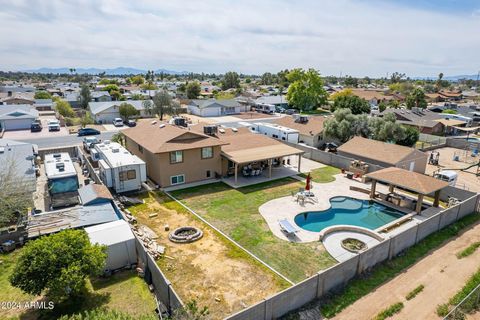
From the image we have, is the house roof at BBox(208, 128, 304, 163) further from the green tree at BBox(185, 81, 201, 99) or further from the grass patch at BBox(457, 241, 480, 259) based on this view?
the green tree at BBox(185, 81, 201, 99)

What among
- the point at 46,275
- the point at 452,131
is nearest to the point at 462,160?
the point at 452,131

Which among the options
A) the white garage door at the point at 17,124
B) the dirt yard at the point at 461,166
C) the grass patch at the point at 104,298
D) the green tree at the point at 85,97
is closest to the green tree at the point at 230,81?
the green tree at the point at 85,97

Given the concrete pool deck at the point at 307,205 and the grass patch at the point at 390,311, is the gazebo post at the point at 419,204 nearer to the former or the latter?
the concrete pool deck at the point at 307,205

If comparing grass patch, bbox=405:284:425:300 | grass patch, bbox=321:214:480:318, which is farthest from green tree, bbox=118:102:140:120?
grass patch, bbox=405:284:425:300

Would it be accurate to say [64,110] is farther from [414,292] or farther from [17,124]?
[414,292]

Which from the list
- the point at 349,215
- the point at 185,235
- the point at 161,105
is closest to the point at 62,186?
the point at 185,235

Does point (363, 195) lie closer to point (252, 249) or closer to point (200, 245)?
point (252, 249)
